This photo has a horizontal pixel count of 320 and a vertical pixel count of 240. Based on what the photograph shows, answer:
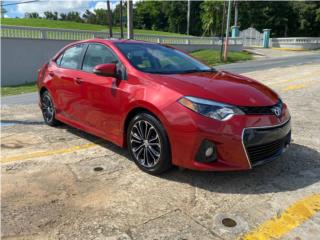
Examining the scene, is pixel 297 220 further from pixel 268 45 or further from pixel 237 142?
pixel 268 45

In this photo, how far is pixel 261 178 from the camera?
3.99 metres

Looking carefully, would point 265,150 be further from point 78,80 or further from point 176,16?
point 176,16

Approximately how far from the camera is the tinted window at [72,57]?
17.7ft

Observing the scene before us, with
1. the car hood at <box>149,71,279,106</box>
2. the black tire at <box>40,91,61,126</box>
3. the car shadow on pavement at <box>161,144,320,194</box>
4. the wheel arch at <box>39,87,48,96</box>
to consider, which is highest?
the car hood at <box>149,71,279,106</box>

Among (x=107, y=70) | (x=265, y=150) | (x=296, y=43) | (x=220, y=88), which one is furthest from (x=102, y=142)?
(x=296, y=43)

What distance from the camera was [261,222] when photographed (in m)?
3.10

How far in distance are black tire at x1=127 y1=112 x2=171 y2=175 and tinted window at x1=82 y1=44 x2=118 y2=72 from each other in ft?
3.48

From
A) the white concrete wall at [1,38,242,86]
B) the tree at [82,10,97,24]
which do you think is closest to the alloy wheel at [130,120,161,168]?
the white concrete wall at [1,38,242,86]

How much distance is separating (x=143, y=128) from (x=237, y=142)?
1.12 m

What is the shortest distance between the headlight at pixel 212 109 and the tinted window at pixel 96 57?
1.54m

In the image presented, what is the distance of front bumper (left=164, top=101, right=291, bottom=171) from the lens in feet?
11.5

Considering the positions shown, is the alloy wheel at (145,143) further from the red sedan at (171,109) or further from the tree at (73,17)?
the tree at (73,17)

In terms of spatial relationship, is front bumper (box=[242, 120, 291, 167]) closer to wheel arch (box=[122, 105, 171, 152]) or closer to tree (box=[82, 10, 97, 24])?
wheel arch (box=[122, 105, 171, 152])

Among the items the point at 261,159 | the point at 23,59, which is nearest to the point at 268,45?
the point at 23,59
